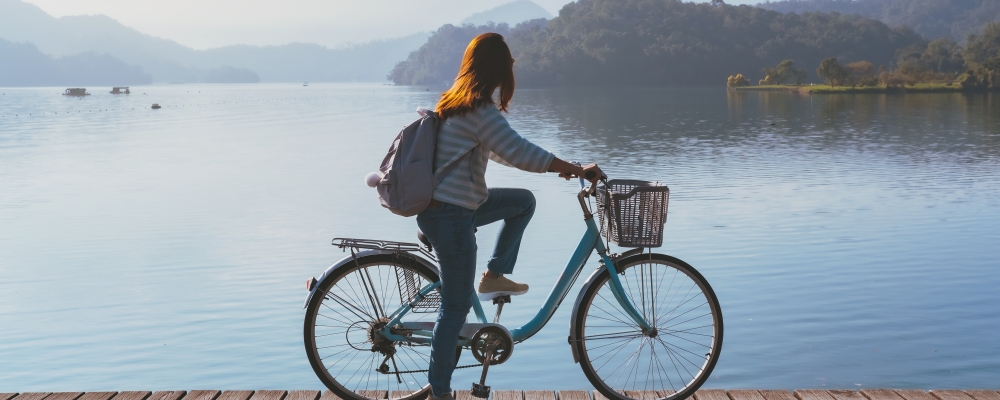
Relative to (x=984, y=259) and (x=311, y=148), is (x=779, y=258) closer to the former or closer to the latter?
(x=984, y=259)

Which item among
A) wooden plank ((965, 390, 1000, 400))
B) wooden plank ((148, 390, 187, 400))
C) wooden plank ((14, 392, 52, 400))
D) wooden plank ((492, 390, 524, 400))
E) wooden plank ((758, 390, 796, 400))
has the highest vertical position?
wooden plank ((14, 392, 52, 400))

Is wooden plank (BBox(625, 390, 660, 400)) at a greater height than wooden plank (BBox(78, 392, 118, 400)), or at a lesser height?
lesser

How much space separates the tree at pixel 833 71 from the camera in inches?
3462

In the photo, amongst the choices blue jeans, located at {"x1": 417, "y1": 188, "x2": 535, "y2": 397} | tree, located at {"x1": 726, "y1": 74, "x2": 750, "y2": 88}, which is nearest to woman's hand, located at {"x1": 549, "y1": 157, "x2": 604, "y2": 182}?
blue jeans, located at {"x1": 417, "y1": 188, "x2": 535, "y2": 397}

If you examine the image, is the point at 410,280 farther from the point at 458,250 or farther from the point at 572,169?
the point at 572,169

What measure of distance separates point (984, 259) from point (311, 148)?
21311 mm

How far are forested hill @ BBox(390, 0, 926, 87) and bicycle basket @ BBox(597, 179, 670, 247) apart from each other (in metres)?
131

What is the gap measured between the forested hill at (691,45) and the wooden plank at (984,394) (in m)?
131

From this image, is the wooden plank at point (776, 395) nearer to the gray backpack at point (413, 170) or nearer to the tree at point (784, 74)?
the gray backpack at point (413, 170)

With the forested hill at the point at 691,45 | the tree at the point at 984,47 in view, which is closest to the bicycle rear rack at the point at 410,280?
the tree at the point at 984,47

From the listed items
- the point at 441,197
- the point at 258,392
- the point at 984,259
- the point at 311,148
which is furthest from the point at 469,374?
the point at 311,148

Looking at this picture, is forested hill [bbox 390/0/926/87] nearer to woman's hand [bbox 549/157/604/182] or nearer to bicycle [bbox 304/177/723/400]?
bicycle [bbox 304/177/723/400]

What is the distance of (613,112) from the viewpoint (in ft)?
170

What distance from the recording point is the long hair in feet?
10.9
